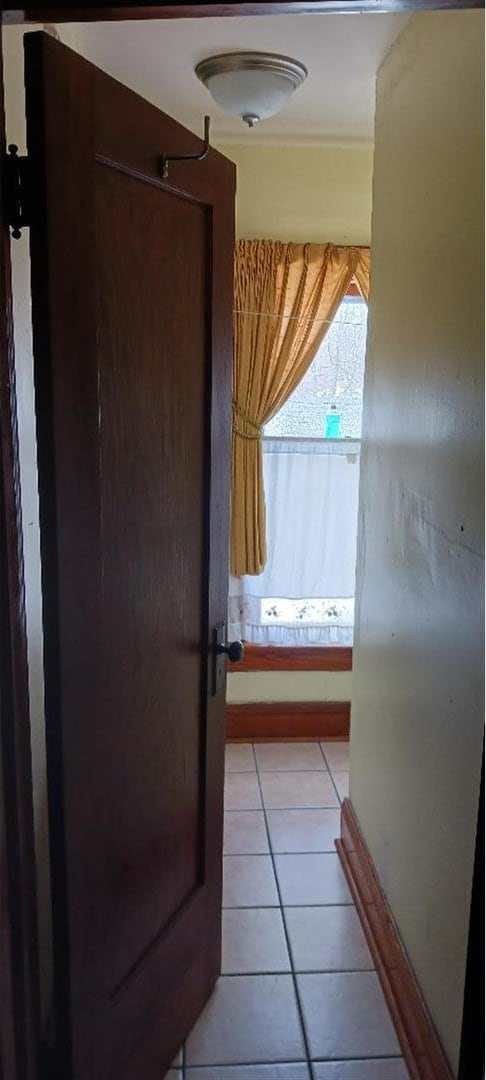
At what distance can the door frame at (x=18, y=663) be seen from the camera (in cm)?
122

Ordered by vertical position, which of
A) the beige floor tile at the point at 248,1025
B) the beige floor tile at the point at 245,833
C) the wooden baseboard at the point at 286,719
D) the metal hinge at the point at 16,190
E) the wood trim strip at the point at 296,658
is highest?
the metal hinge at the point at 16,190

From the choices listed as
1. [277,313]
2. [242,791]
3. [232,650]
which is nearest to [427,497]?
[232,650]

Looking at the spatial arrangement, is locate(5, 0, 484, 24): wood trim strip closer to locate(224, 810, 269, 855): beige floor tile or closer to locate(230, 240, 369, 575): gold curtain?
locate(230, 240, 369, 575): gold curtain

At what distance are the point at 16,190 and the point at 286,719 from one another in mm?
2849

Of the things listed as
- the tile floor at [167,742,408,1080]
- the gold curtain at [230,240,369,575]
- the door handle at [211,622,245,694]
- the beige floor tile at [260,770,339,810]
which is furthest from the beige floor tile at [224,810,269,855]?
the gold curtain at [230,240,369,575]

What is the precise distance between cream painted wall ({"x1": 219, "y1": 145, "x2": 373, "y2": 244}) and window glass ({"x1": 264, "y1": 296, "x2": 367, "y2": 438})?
11.7 inches

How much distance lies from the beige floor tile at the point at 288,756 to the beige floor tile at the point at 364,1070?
151cm

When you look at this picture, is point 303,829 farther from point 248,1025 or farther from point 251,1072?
point 251,1072

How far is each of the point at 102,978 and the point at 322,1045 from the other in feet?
2.46

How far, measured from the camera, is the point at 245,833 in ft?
9.75

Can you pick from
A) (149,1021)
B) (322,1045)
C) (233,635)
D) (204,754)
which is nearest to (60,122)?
(204,754)

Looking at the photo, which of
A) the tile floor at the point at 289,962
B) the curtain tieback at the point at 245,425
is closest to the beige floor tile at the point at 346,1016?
the tile floor at the point at 289,962

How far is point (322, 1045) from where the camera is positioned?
2035mm

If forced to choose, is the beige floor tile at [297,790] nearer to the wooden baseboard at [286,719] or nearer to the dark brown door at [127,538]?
the wooden baseboard at [286,719]
